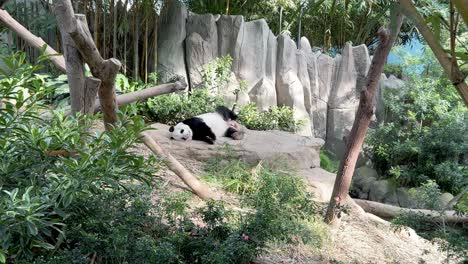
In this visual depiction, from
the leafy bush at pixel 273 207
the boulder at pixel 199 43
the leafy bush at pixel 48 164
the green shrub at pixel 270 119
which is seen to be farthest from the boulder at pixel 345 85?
the leafy bush at pixel 48 164

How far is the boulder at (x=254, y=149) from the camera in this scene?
221 inches

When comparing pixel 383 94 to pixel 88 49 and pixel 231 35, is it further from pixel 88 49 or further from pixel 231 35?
pixel 88 49

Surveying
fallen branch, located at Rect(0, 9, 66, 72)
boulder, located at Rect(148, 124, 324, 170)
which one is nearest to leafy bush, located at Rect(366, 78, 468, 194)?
boulder, located at Rect(148, 124, 324, 170)

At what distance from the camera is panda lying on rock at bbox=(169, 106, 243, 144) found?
6.01 m

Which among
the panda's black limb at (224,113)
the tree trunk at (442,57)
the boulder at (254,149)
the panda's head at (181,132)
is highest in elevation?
the tree trunk at (442,57)

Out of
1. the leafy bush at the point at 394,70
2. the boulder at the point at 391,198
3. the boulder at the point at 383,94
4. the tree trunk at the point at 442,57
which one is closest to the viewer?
the tree trunk at the point at 442,57

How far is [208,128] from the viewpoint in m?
6.21

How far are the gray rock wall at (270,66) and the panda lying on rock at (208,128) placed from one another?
1819 millimetres

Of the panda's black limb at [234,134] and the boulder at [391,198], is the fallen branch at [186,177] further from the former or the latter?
the boulder at [391,198]

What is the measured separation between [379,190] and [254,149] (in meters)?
3.47

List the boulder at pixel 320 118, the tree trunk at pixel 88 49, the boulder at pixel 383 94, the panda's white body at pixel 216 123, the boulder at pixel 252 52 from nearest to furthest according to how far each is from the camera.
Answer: the tree trunk at pixel 88 49 → the panda's white body at pixel 216 123 → the boulder at pixel 252 52 → the boulder at pixel 383 94 → the boulder at pixel 320 118

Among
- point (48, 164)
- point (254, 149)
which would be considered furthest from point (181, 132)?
point (48, 164)

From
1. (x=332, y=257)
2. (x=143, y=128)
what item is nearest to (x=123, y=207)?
(x=143, y=128)

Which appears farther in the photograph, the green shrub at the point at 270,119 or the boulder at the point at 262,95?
the boulder at the point at 262,95
